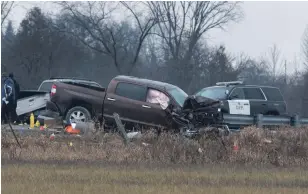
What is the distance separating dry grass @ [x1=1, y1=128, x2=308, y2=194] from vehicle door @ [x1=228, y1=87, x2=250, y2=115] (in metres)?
4.85

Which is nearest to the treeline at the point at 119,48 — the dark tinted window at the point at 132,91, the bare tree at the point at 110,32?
the bare tree at the point at 110,32

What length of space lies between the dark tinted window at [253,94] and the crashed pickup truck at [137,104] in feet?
13.9

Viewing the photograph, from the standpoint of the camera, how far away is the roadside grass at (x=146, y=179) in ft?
35.4

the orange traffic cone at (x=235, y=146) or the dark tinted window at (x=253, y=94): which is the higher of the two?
the dark tinted window at (x=253, y=94)

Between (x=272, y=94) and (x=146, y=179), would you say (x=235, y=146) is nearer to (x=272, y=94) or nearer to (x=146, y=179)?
(x=146, y=179)

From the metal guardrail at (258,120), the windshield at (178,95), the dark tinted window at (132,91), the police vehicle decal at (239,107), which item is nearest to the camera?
the windshield at (178,95)

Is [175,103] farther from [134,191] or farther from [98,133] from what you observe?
[134,191]

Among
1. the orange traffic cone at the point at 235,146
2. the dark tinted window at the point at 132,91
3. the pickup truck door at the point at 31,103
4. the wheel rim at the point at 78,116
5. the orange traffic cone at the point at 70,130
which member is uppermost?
the dark tinted window at the point at 132,91

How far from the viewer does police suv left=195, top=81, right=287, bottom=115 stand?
22.9 metres

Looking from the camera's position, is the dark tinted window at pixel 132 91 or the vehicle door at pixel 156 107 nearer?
the vehicle door at pixel 156 107

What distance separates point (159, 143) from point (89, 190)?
17.5 feet

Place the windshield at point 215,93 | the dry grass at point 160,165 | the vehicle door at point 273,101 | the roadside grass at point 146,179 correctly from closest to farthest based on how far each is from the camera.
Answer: the roadside grass at point 146,179 < the dry grass at point 160,165 < the windshield at point 215,93 < the vehicle door at point 273,101

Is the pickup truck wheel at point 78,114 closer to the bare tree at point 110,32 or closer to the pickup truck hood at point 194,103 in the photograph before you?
the pickup truck hood at point 194,103

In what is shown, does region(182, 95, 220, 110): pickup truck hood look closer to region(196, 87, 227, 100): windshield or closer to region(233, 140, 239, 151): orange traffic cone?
region(233, 140, 239, 151): orange traffic cone
